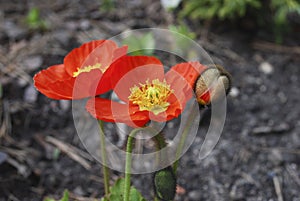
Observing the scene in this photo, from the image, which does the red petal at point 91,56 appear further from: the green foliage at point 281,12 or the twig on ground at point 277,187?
the green foliage at point 281,12

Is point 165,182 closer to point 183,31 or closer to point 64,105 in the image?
point 64,105

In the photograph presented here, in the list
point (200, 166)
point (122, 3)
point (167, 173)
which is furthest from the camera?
point (122, 3)

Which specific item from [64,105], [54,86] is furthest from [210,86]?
[64,105]

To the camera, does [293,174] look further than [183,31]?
No

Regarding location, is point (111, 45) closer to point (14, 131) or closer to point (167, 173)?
point (167, 173)

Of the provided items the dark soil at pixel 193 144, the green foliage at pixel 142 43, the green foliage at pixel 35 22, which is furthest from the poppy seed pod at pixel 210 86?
the green foliage at pixel 35 22

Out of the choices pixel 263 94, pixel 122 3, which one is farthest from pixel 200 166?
pixel 122 3

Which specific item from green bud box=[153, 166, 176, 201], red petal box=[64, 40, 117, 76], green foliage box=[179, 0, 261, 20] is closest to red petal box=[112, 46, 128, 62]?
red petal box=[64, 40, 117, 76]
